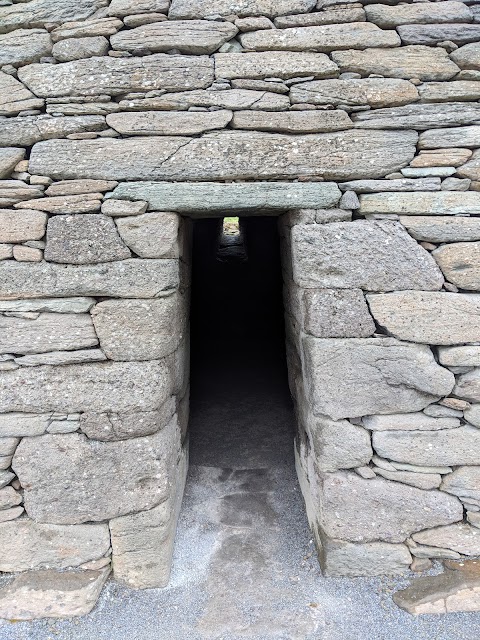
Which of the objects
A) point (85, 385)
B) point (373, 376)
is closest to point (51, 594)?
point (85, 385)

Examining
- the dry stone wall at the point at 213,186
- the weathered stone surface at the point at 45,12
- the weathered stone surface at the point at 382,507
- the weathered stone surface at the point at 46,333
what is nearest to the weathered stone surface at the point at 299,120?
the dry stone wall at the point at 213,186

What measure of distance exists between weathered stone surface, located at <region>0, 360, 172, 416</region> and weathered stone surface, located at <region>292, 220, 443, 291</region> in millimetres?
1171

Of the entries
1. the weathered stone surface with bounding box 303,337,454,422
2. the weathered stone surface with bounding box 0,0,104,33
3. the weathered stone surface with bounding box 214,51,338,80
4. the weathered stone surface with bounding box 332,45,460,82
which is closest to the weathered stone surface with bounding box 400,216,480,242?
the weathered stone surface with bounding box 303,337,454,422

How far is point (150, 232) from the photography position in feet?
7.39

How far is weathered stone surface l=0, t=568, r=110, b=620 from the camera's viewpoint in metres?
2.25

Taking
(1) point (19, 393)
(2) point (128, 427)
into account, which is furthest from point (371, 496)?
(1) point (19, 393)

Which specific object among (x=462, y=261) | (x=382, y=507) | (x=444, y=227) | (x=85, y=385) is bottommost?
(x=382, y=507)

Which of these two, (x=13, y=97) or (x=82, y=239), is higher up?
(x=13, y=97)

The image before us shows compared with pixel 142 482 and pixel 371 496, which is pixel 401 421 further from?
pixel 142 482

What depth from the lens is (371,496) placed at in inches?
93.8

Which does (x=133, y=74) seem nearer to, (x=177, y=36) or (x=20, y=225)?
(x=177, y=36)

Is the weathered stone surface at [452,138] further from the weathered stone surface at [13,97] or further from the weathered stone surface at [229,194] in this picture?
the weathered stone surface at [13,97]

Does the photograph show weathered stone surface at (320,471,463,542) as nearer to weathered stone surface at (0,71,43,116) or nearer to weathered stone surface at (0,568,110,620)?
weathered stone surface at (0,568,110,620)

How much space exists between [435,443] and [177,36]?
279cm
